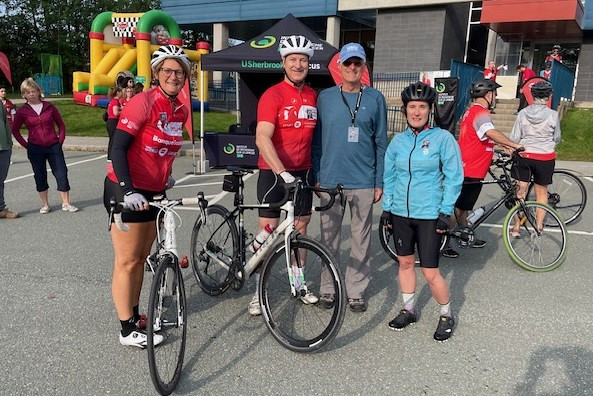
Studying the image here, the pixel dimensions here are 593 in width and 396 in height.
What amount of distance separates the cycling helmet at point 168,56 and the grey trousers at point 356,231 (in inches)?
56.7

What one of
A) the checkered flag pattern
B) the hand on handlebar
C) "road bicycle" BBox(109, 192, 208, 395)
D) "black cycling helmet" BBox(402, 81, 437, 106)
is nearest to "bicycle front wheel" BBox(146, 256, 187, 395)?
"road bicycle" BBox(109, 192, 208, 395)

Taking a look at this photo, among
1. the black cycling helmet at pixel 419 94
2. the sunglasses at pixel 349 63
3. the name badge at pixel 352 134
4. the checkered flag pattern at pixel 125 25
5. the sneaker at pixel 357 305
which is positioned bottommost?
the sneaker at pixel 357 305

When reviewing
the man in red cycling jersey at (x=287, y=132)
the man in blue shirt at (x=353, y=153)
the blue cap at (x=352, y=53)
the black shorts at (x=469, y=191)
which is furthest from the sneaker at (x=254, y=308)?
the black shorts at (x=469, y=191)

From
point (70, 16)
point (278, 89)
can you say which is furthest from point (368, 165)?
point (70, 16)

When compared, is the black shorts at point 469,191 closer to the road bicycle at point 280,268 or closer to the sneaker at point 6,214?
the road bicycle at point 280,268

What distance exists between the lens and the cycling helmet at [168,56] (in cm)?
291

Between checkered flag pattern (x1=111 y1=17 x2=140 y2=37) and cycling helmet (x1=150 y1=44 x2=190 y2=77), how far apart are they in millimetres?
24298

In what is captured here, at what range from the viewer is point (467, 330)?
3598 mm

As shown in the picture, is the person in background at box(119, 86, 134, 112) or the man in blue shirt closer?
the man in blue shirt

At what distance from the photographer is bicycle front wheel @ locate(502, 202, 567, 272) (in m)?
4.88

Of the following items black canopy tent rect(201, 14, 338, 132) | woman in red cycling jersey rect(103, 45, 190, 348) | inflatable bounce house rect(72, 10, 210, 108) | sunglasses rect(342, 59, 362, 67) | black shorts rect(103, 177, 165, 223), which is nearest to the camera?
woman in red cycling jersey rect(103, 45, 190, 348)

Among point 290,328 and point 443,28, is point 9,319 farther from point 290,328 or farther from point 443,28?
point 443,28

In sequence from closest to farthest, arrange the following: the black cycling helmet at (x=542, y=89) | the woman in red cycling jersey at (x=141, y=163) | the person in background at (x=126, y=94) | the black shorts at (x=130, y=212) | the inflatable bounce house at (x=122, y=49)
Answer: the woman in red cycling jersey at (x=141, y=163)
the black shorts at (x=130, y=212)
the black cycling helmet at (x=542, y=89)
the person in background at (x=126, y=94)
the inflatable bounce house at (x=122, y=49)

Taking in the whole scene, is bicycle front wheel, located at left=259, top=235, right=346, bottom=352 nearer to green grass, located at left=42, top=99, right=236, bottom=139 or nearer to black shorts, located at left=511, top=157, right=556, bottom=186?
black shorts, located at left=511, top=157, right=556, bottom=186
